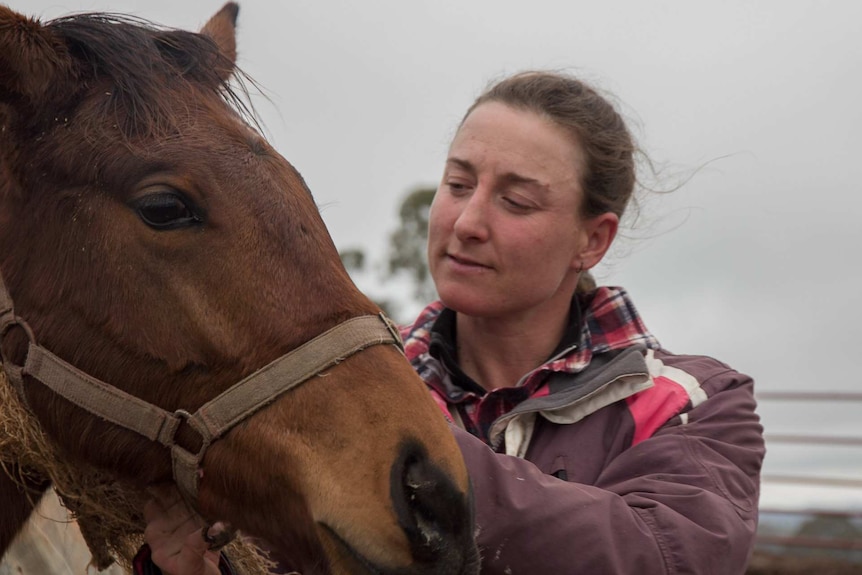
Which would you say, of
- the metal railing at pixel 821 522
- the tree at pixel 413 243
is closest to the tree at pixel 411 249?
the tree at pixel 413 243

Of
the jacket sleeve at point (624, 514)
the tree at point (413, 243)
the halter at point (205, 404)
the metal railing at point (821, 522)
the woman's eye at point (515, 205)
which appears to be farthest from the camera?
the tree at point (413, 243)

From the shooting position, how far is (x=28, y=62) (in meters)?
2.08

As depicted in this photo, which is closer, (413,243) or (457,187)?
(457,187)

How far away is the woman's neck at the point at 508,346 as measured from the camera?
9.46 feet

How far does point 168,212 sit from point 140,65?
42 cm

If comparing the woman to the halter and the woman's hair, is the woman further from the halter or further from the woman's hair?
the halter

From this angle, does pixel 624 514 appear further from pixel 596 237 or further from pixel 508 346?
pixel 596 237

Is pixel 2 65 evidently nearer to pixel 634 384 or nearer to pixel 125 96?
pixel 125 96

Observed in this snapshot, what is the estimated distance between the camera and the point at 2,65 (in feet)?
6.83

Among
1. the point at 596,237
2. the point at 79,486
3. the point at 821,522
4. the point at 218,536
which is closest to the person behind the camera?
the point at 218,536

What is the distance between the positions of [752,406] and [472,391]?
0.80 m

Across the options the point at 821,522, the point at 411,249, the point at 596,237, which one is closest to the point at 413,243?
the point at 411,249

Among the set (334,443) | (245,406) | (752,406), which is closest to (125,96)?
(245,406)

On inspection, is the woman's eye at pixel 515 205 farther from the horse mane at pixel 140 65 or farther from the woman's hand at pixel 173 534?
the woman's hand at pixel 173 534
